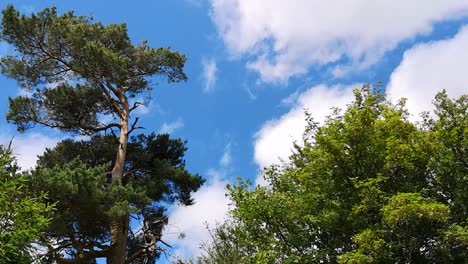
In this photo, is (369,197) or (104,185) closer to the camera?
(369,197)

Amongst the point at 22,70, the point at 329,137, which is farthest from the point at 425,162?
the point at 22,70

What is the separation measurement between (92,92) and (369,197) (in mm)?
13500

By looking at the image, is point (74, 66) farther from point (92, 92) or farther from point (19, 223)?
point (19, 223)

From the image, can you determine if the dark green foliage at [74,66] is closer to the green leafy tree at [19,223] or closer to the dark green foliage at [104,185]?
the dark green foliage at [104,185]

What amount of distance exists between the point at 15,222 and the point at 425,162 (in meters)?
9.70

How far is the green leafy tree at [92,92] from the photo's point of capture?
18.2m

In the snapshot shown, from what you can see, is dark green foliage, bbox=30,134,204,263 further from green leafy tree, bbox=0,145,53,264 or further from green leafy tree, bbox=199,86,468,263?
green leafy tree, bbox=0,145,53,264

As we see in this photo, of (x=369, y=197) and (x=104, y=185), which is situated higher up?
(x=104, y=185)

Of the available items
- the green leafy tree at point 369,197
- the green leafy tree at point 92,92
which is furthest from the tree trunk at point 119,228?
the green leafy tree at point 369,197

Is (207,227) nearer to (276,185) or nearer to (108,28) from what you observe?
(276,185)

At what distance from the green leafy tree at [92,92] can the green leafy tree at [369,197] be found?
18.0 feet

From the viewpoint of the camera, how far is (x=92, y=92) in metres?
21.1

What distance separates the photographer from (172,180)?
2108 centimetres

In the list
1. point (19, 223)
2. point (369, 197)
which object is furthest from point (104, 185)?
point (369, 197)
